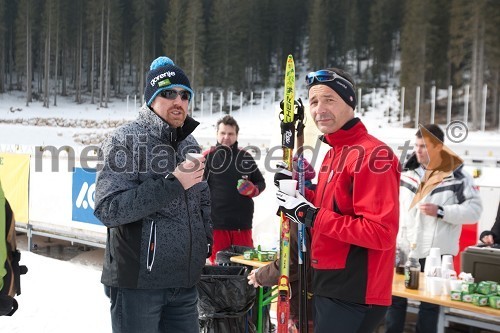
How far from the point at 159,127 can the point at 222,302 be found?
128 cm

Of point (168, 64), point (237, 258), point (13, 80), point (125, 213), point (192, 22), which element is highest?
point (192, 22)

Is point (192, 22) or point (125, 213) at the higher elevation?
point (192, 22)

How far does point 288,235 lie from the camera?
91.1 inches

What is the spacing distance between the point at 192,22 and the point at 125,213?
45.4 m

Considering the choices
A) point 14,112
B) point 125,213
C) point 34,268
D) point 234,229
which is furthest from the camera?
point 14,112

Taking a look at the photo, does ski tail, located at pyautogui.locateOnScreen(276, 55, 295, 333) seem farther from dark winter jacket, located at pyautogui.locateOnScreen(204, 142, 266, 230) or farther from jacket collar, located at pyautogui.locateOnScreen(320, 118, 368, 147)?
dark winter jacket, located at pyautogui.locateOnScreen(204, 142, 266, 230)

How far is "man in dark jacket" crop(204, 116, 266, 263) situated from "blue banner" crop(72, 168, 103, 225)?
242cm

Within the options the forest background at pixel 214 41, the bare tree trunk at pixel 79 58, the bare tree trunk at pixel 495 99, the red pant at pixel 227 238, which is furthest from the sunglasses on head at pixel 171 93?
the bare tree trunk at pixel 79 58

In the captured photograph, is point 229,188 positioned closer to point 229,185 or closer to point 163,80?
point 229,185

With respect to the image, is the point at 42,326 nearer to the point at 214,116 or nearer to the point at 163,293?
the point at 163,293

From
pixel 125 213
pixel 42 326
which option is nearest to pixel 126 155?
pixel 125 213

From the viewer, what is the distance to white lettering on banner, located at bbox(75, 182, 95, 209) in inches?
265

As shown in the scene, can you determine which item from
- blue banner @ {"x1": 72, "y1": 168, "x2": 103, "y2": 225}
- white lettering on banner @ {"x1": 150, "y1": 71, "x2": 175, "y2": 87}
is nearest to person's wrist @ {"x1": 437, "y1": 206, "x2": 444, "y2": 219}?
white lettering on banner @ {"x1": 150, "y1": 71, "x2": 175, "y2": 87}

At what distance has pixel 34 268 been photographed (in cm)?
567
